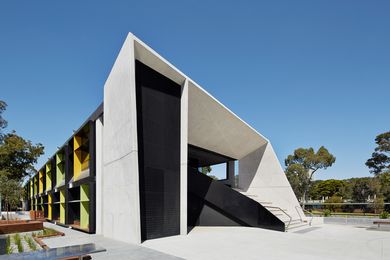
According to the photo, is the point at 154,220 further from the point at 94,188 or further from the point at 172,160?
the point at 94,188

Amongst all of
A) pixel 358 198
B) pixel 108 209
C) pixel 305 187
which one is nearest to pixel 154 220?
pixel 108 209

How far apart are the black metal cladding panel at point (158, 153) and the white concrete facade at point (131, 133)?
0.35 meters

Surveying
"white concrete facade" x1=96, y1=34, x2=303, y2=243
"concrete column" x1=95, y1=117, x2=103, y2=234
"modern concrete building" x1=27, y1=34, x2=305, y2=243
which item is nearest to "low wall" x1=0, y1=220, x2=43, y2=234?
"modern concrete building" x1=27, y1=34, x2=305, y2=243

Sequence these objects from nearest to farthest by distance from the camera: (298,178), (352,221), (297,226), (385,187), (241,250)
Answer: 1. (241,250)
2. (297,226)
3. (352,221)
4. (385,187)
5. (298,178)

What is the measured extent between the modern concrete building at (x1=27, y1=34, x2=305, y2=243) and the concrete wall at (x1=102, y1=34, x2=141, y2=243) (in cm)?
3

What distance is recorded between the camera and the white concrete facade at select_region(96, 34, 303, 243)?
10.4 m

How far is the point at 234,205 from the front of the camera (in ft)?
49.1

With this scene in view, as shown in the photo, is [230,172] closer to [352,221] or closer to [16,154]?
[352,221]

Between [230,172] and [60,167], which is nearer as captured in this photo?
[230,172]

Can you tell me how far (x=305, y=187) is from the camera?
135 ft

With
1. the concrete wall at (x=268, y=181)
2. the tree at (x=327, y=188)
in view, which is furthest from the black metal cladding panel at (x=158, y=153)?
the tree at (x=327, y=188)

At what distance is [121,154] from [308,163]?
1452 inches

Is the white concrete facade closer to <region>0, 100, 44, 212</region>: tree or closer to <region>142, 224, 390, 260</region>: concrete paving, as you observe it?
<region>142, 224, 390, 260</region>: concrete paving

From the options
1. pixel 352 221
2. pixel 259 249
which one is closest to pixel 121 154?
pixel 259 249
